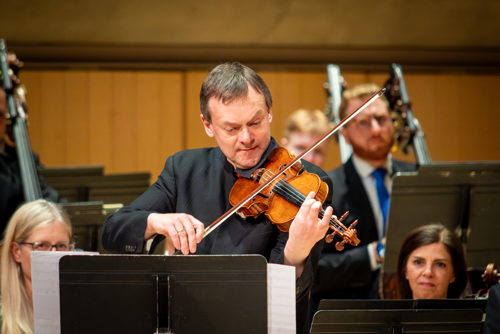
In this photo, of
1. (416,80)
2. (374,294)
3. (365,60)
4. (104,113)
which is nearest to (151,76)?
(104,113)

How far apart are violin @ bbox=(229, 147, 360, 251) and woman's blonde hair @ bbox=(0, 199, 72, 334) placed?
1.00 metres

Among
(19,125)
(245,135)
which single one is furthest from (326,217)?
(19,125)

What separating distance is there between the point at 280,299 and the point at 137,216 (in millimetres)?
410

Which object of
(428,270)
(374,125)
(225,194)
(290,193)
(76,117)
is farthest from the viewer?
(76,117)

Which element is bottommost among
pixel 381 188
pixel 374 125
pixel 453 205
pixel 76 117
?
pixel 453 205

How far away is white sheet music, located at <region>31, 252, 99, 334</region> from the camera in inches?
76.4

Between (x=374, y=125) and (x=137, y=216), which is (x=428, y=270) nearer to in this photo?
(x=374, y=125)

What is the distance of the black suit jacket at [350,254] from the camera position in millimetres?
3246

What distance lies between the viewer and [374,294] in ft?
11.0

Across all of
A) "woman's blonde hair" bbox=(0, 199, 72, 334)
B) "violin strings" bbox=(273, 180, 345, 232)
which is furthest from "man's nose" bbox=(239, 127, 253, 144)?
"woman's blonde hair" bbox=(0, 199, 72, 334)

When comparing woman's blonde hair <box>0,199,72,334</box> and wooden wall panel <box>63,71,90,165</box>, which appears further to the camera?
wooden wall panel <box>63,71,90,165</box>

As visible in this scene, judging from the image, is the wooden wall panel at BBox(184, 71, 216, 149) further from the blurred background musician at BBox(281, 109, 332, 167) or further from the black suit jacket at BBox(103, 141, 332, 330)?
the black suit jacket at BBox(103, 141, 332, 330)

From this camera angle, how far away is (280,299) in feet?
6.01

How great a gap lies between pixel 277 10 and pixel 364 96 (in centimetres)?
168
